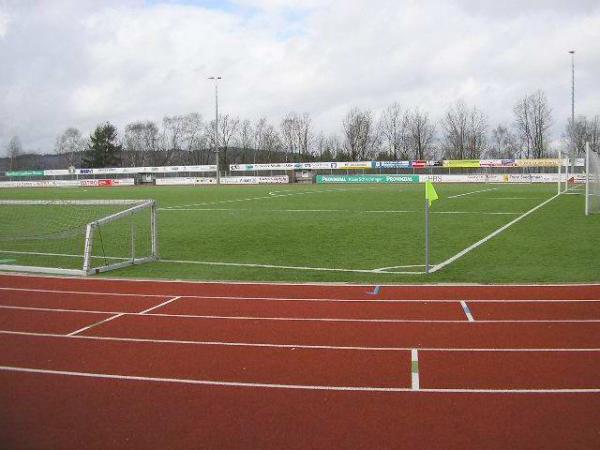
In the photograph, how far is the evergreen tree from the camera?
110188 millimetres

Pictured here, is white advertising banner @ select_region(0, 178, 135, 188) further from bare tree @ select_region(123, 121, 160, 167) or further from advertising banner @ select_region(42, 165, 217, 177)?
bare tree @ select_region(123, 121, 160, 167)

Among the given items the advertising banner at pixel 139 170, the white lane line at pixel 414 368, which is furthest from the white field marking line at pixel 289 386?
the advertising banner at pixel 139 170

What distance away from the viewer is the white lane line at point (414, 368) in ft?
18.4

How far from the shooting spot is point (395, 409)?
508 centimetres

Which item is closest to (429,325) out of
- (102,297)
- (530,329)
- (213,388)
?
(530,329)

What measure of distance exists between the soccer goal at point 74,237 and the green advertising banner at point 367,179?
49.5 m

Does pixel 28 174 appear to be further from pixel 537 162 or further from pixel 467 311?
pixel 467 311

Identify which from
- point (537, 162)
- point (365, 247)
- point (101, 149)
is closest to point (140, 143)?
point (101, 149)

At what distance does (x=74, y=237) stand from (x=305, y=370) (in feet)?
47.9

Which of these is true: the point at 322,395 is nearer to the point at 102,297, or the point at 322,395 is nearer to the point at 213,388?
the point at 213,388

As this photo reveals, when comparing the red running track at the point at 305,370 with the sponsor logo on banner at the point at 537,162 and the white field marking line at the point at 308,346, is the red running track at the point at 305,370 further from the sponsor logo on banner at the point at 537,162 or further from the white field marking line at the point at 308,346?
the sponsor logo on banner at the point at 537,162

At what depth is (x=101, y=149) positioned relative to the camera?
362 feet

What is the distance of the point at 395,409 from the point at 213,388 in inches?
70.1

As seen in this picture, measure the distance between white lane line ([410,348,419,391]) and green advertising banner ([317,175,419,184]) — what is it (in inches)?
2598
